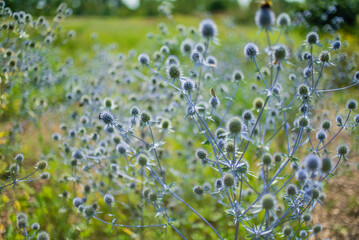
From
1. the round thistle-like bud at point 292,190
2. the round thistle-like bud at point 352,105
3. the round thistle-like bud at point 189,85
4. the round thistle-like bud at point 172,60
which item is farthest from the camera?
the round thistle-like bud at point 172,60

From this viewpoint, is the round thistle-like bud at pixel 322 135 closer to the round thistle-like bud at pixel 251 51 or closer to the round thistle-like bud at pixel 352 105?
the round thistle-like bud at pixel 352 105

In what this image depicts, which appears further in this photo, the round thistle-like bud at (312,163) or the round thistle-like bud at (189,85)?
the round thistle-like bud at (189,85)

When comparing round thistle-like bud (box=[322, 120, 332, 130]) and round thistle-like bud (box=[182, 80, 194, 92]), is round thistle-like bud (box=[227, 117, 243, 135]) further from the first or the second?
round thistle-like bud (box=[322, 120, 332, 130])

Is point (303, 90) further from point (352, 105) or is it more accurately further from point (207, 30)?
point (207, 30)

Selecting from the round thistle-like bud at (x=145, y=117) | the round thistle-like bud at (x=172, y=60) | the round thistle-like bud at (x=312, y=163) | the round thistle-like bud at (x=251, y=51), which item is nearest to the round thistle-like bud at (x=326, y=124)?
the round thistle-like bud at (x=251, y=51)

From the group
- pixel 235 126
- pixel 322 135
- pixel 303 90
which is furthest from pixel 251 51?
pixel 322 135

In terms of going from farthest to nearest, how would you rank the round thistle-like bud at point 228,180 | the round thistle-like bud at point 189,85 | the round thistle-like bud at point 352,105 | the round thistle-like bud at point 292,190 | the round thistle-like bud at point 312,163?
1. the round thistle-like bud at point 352,105
2. the round thistle-like bud at point 189,85
3. the round thistle-like bud at point 292,190
4. the round thistle-like bud at point 228,180
5. the round thistle-like bud at point 312,163

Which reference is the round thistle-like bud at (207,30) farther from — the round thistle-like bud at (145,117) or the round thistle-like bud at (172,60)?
the round thistle-like bud at (145,117)

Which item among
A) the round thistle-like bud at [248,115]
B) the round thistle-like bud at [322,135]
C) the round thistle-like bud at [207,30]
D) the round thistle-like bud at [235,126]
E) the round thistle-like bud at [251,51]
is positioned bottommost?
the round thistle-like bud at [322,135]

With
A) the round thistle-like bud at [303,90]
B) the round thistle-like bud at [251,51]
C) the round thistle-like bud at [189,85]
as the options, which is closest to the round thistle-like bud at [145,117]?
the round thistle-like bud at [189,85]

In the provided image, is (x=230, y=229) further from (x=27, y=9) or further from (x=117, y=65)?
(x=27, y=9)

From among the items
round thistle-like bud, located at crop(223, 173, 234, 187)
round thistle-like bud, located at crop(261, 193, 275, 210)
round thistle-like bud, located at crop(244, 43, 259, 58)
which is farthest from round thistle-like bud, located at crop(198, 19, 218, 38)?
round thistle-like bud, located at crop(261, 193, 275, 210)

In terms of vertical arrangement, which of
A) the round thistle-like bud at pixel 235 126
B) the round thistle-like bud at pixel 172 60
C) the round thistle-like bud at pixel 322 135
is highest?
the round thistle-like bud at pixel 172 60

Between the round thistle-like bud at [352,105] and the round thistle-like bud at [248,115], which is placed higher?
the round thistle-like bud at [352,105]
